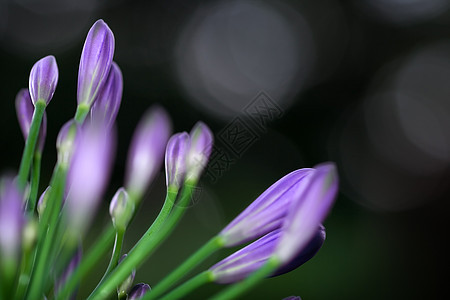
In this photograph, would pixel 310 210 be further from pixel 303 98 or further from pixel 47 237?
pixel 303 98

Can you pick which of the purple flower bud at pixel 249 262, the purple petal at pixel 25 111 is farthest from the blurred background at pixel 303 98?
the purple flower bud at pixel 249 262

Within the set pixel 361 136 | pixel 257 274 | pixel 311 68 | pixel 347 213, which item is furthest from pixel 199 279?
pixel 311 68

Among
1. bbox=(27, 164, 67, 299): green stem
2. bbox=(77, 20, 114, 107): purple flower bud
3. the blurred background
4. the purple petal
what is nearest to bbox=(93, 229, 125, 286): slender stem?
bbox=(27, 164, 67, 299): green stem

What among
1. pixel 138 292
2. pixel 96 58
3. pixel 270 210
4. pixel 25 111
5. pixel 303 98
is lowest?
pixel 303 98

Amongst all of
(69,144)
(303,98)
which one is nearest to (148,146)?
(69,144)

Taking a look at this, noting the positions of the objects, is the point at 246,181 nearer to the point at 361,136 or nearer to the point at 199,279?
the point at 361,136

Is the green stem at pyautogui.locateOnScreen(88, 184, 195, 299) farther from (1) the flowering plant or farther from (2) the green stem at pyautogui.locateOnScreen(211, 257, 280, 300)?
(2) the green stem at pyautogui.locateOnScreen(211, 257, 280, 300)
